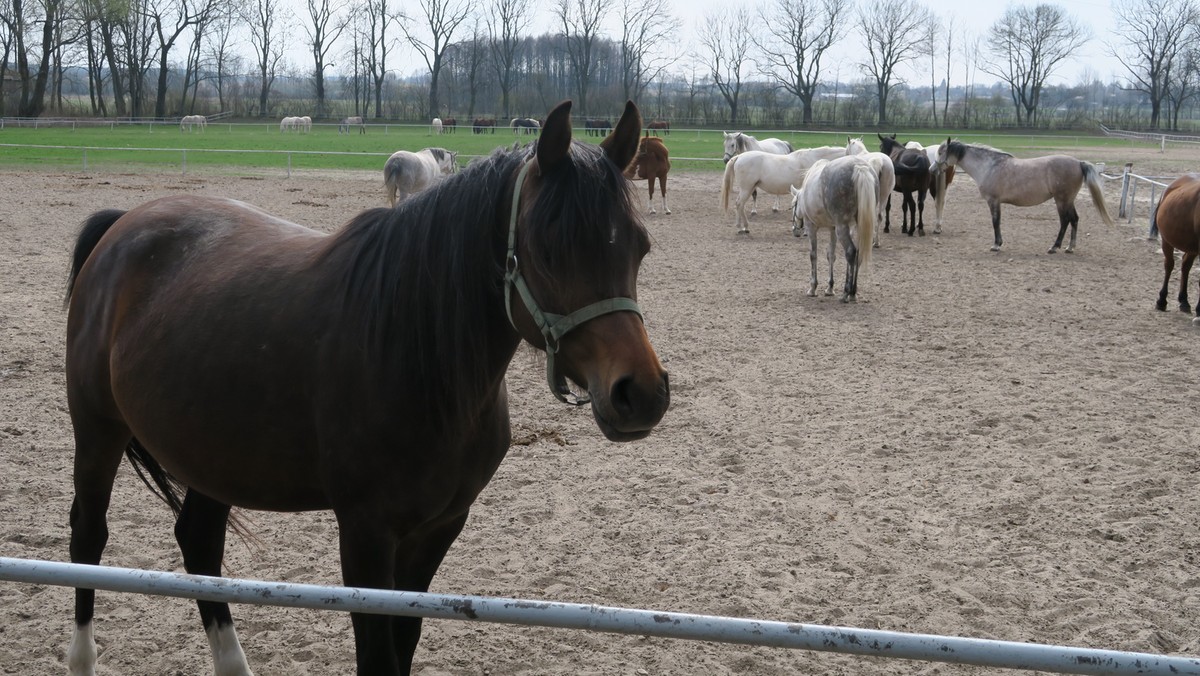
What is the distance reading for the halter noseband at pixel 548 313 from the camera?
210cm

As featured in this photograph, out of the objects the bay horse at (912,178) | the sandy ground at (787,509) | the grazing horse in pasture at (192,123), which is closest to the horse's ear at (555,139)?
the sandy ground at (787,509)

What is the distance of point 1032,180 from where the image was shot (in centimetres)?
1491

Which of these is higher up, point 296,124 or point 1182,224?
point 296,124

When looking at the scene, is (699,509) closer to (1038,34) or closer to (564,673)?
(564,673)

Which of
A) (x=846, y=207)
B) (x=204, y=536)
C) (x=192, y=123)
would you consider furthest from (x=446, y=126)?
(x=204, y=536)

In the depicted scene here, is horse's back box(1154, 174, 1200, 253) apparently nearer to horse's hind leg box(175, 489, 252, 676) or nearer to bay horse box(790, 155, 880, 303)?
bay horse box(790, 155, 880, 303)

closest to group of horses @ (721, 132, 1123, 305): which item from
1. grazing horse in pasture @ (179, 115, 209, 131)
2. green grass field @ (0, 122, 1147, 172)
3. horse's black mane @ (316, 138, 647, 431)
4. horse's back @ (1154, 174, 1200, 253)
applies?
horse's back @ (1154, 174, 1200, 253)

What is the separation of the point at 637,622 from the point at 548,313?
857 millimetres

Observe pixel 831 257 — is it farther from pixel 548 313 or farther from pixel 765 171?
pixel 548 313

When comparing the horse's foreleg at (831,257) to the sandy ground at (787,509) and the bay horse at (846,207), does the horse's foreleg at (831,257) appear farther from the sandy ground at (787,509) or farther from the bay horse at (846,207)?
the sandy ground at (787,509)

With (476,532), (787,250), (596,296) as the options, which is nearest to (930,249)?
(787,250)

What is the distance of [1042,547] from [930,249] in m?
11.2

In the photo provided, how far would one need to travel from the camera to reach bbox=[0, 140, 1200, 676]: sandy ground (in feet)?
11.9

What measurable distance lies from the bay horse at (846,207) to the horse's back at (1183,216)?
2.97m
